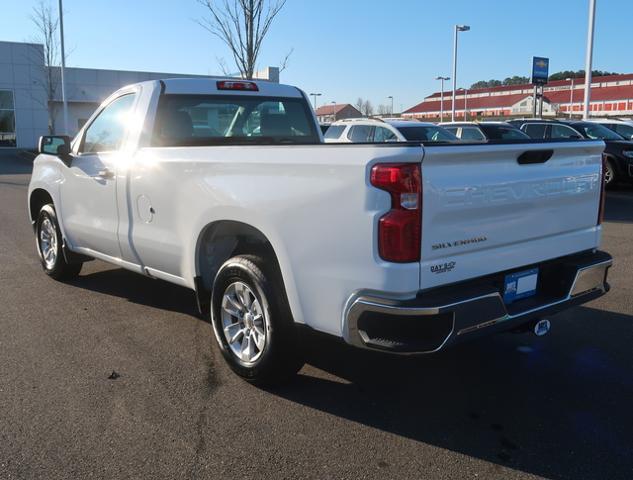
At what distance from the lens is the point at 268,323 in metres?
3.79

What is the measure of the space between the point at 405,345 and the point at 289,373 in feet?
3.47

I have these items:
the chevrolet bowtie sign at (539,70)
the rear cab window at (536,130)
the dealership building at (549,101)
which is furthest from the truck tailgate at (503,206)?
Answer: the dealership building at (549,101)

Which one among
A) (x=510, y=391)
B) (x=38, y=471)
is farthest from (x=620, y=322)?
(x=38, y=471)

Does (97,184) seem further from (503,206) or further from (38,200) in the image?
(503,206)

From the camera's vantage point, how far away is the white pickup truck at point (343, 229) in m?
3.13

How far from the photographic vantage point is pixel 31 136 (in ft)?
138

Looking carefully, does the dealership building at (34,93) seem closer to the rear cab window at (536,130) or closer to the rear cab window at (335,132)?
the rear cab window at (335,132)

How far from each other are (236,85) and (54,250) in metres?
2.76

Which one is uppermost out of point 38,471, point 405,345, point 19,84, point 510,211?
point 19,84

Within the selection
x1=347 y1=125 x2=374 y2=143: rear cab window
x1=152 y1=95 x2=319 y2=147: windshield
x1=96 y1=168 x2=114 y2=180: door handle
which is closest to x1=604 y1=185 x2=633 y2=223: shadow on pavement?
x1=347 y1=125 x2=374 y2=143: rear cab window

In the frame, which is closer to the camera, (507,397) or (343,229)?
(343,229)

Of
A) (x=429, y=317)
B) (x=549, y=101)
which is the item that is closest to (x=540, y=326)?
(x=429, y=317)

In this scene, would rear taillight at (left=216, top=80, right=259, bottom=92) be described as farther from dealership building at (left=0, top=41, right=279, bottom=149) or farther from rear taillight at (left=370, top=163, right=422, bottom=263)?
dealership building at (left=0, top=41, right=279, bottom=149)

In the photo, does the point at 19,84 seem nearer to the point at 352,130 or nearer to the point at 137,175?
the point at 352,130
